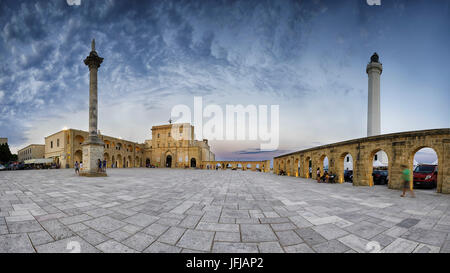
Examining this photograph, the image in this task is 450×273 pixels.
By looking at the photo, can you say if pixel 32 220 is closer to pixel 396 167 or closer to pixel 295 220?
pixel 295 220

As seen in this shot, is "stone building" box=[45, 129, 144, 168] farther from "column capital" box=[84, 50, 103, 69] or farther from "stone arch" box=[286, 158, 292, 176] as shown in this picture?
"stone arch" box=[286, 158, 292, 176]

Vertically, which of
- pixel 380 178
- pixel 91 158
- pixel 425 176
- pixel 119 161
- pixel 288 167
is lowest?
pixel 119 161

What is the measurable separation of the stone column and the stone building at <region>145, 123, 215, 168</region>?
100ft

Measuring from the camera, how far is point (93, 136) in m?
14.5

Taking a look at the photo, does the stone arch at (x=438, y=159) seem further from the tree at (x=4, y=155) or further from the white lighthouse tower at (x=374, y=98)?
the tree at (x=4, y=155)

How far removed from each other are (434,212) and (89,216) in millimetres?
9162

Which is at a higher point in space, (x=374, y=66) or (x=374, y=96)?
(x=374, y=66)

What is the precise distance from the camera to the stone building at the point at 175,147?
4525 cm

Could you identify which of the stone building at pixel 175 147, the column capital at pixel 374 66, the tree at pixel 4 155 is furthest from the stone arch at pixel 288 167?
the tree at pixel 4 155

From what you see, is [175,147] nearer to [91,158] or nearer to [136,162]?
[136,162]

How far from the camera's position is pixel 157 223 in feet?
11.9

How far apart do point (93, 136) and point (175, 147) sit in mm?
32149

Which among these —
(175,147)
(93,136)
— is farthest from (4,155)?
(93,136)

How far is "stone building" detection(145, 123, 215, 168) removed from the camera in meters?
45.2
